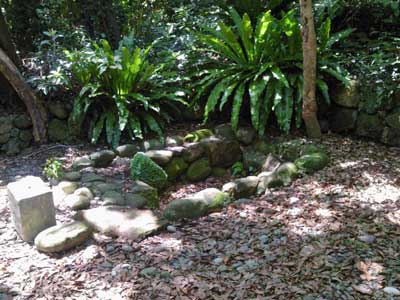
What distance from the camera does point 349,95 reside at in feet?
14.1

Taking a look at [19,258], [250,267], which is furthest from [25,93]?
[250,267]

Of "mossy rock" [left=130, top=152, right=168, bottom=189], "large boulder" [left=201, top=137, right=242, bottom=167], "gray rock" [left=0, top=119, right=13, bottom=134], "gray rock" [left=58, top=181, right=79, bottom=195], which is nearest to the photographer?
"gray rock" [left=58, top=181, right=79, bottom=195]

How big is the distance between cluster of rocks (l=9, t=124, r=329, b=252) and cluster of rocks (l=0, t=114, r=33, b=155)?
105 cm

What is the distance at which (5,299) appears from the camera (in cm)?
225

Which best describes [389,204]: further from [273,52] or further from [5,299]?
[5,299]

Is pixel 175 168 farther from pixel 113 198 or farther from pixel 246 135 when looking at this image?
pixel 113 198

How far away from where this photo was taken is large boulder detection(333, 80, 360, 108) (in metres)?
4.27

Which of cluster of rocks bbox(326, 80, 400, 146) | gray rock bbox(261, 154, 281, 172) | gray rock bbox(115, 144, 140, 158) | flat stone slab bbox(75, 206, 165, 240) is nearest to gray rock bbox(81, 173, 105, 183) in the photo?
gray rock bbox(115, 144, 140, 158)

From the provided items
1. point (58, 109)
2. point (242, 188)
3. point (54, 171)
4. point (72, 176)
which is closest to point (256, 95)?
point (242, 188)

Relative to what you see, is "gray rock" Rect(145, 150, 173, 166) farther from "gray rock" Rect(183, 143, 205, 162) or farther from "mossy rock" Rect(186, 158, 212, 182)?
"mossy rock" Rect(186, 158, 212, 182)

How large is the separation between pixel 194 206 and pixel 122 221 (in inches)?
22.1

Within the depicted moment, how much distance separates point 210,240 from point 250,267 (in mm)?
413

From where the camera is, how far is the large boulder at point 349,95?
427 cm

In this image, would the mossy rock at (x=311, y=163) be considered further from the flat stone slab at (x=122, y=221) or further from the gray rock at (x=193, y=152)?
the flat stone slab at (x=122, y=221)
